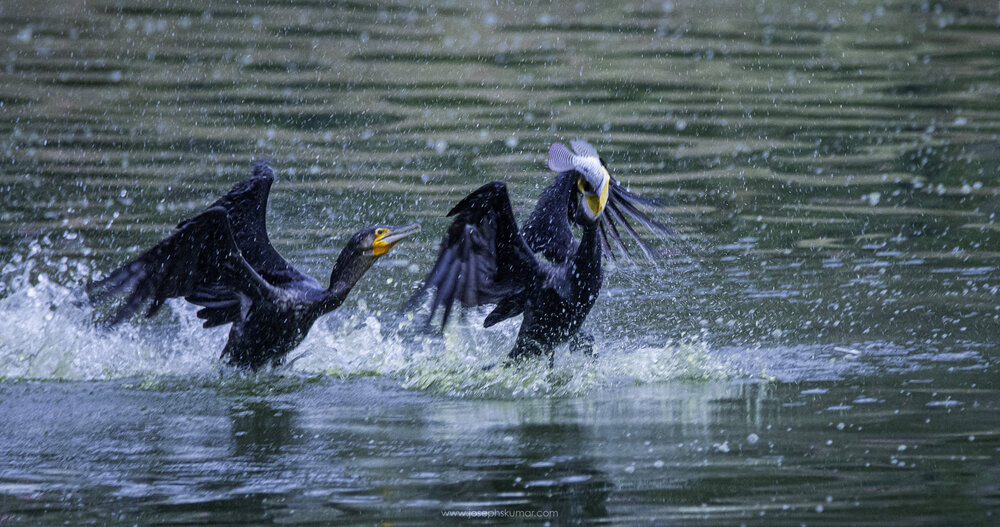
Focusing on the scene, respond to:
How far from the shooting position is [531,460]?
5164 millimetres

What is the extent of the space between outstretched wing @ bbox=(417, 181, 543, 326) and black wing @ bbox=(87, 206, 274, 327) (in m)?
0.96

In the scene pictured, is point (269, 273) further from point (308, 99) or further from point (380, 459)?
point (308, 99)

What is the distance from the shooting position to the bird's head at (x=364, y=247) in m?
6.81

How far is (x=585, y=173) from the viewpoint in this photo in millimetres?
6258

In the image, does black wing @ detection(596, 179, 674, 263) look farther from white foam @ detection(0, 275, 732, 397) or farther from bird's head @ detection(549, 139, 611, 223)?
bird's head @ detection(549, 139, 611, 223)

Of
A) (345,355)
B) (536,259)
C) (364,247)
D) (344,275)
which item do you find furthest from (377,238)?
(536,259)

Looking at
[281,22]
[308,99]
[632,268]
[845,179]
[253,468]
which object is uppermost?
[281,22]

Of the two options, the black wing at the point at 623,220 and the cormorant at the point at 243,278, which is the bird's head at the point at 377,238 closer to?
the cormorant at the point at 243,278

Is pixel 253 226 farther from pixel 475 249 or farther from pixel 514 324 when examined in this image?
pixel 514 324

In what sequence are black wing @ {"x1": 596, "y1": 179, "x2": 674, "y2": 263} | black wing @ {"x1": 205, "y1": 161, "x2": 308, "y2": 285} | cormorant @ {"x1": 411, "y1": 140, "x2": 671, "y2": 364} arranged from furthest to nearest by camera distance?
black wing @ {"x1": 596, "y1": 179, "x2": 674, "y2": 263} < black wing @ {"x1": 205, "y1": 161, "x2": 308, "y2": 285} < cormorant @ {"x1": 411, "y1": 140, "x2": 671, "y2": 364}

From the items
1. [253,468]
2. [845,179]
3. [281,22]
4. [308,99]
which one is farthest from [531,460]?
[281,22]

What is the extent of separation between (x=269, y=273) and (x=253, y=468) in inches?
82.1

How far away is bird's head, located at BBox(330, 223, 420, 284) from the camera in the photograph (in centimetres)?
681

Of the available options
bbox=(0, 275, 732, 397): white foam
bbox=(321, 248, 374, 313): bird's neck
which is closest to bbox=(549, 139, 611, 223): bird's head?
bbox=(0, 275, 732, 397): white foam
